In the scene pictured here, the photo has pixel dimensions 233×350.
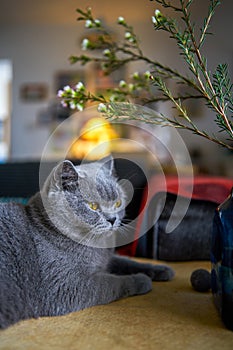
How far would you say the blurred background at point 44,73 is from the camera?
15.5ft

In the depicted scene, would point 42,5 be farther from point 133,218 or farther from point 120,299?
point 120,299

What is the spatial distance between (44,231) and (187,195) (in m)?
0.49

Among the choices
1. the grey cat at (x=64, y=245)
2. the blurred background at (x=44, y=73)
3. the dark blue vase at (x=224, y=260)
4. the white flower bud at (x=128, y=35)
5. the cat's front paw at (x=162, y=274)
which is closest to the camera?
the dark blue vase at (x=224, y=260)

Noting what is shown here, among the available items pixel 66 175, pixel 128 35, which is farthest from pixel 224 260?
pixel 128 35

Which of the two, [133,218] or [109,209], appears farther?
[133,218]

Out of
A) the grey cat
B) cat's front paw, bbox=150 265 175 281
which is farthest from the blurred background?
the grey cat

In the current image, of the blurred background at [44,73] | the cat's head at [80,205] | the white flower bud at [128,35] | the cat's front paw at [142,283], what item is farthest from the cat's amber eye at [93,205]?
the blurred background at [44,73]

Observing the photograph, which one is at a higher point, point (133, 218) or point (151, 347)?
point (133, 218)

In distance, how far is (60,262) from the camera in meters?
0.94

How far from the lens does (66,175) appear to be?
96 cm

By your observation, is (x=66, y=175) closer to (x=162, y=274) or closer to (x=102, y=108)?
(x=102, y=108)

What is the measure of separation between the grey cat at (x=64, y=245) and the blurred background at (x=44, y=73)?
3.69 metres

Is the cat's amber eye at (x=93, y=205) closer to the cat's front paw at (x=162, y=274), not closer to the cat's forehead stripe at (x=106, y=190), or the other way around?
the cat's forehead stripe at (x=106, y=190)

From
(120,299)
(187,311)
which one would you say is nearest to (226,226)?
(187,311)
